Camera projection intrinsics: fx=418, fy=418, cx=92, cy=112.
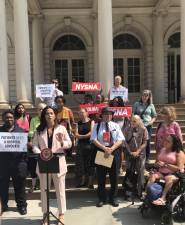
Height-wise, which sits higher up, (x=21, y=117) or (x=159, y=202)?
(x=21, y=117)

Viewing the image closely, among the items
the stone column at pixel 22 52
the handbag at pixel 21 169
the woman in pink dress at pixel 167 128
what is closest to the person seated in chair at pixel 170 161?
the woman in pink dress at pixel 167 128

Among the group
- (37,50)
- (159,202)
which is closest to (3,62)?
(37,50)

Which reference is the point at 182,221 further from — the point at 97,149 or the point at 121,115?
the point at 121,115

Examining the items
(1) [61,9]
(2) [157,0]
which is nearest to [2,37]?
(1) [61,9]

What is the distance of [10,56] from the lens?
65.0 ft

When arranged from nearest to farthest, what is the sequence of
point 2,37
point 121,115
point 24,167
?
point 24,167
point 121,115
point 2,37

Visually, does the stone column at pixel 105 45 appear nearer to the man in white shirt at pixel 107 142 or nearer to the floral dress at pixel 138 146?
the floral dress at pixel 138 146

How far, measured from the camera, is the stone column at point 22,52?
45.1 feet

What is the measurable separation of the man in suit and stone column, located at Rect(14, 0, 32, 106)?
6433 mm

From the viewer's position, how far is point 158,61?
66.2ft

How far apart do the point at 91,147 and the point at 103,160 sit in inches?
32.8

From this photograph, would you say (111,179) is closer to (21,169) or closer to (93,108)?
(21,169)

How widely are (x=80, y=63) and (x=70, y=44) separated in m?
1.08

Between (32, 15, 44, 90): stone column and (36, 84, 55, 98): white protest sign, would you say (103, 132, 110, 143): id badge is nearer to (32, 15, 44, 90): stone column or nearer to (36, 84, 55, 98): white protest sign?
(36, 84, 55, 98): white protest sign
